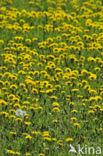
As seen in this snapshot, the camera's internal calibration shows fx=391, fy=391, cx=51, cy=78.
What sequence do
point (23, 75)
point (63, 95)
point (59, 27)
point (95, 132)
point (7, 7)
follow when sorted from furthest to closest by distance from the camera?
point (7, 7) < point (59, 27) < point (23, 75) < point (63, 95) < point (95, 132)

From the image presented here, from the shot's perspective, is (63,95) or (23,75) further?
(23,75)

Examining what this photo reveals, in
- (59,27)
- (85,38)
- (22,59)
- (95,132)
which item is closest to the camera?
(95,132)

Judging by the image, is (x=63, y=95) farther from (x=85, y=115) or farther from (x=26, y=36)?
(x=26, y=36)

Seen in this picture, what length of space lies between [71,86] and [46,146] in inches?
66.0

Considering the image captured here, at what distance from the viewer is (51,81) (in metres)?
6.04

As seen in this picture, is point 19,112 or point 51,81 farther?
point 51,81

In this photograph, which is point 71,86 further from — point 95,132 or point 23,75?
point 95,132

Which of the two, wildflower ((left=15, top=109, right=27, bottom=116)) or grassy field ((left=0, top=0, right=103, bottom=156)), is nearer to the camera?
grassy field ((left=0, top=0, right=103, bottom=156))

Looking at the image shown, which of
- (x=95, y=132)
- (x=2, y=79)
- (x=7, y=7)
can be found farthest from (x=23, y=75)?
(x=7, y=7)

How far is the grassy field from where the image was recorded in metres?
4.56

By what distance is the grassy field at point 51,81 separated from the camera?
15.0ft

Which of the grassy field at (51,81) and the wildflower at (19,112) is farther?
the wildflower at (19,112)

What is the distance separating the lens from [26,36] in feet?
25.2

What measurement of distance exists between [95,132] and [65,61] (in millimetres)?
2325
